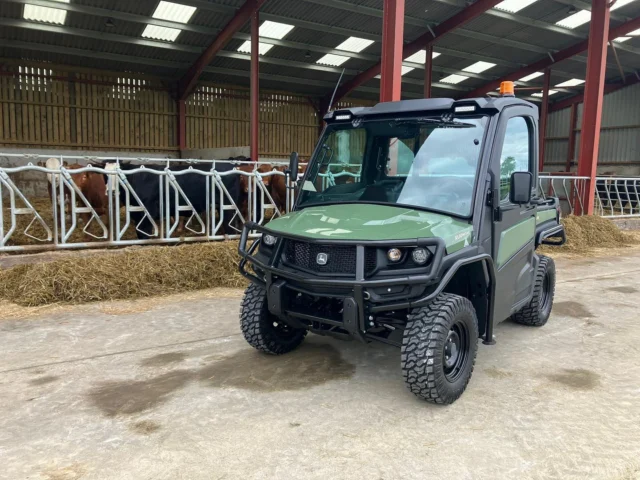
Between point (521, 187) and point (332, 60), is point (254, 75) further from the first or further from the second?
point (521, 187)

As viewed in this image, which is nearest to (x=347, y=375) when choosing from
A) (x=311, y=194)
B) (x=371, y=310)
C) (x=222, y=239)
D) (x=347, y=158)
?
(x=371, y=310)

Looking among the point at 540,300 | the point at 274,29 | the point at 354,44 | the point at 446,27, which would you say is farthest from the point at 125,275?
the point at 354,44

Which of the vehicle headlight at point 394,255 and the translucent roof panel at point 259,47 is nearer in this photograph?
the vehicle headlight at point 394,255

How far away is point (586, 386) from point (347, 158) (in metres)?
2.40

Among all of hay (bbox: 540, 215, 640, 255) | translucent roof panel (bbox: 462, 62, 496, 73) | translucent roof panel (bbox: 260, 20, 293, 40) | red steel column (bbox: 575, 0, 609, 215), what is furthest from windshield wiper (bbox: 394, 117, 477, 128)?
translucent roof panel (bbox: 462, 62, 496, 73)

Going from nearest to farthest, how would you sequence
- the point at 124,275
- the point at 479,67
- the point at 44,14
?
the point at 124,275 → the point at 44,14 → the point at 479,67

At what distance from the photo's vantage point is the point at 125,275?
5.97 meters

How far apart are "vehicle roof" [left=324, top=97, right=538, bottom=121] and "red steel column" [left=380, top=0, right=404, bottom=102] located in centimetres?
389

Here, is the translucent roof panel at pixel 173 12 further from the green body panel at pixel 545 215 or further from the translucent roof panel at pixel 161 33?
the green body panel at pixel 545 215

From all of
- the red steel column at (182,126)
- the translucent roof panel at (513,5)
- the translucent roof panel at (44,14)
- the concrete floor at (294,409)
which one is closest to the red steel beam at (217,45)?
→ the red steel column at (182,126)

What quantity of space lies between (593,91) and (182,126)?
14173 millimetres

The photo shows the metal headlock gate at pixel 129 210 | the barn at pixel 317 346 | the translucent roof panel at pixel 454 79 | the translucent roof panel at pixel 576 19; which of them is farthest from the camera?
the translucent roof panel at pixel 454 79

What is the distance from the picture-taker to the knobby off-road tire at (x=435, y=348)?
303 cm

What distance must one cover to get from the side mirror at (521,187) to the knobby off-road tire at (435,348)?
2.57ft
